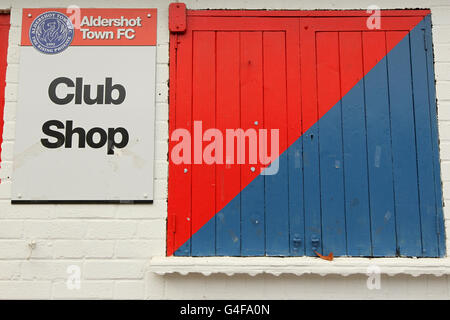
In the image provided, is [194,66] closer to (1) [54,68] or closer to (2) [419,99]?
(1) [54,68]

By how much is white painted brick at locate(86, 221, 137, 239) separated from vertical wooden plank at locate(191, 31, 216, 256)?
0.37 m

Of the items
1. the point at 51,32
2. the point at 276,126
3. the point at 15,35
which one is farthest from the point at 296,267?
the point at 15,35

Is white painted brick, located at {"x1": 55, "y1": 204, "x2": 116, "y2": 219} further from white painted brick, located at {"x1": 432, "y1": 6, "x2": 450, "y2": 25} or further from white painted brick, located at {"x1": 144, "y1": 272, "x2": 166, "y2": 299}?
white painted brick, located at {"x1": 432, "y1": 6, "x2": 450, "y2": 25}

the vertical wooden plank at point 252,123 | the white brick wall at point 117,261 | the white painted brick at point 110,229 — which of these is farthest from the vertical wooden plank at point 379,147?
the white painted brick at point 110,229

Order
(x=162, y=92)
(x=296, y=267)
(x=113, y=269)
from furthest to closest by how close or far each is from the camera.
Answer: (x=162, y=92), (x=113, y=269), (x=296, y=267)

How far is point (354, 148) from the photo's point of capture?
2.05 meters

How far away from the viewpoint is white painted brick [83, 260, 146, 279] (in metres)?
2.00

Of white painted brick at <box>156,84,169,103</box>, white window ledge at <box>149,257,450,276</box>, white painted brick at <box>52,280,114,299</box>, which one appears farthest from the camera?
white painted brick at <box>156,84,169,103</box>

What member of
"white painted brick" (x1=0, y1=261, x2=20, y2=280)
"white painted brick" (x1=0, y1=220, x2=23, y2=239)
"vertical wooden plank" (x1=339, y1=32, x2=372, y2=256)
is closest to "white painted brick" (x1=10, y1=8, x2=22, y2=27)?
"white painted brick" (x1=0, y1=220, x2=23, y2=239)

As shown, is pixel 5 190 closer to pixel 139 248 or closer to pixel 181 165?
pixel 139 248

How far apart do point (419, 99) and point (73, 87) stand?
208 centimetres

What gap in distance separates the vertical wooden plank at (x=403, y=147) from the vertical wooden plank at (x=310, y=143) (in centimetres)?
45

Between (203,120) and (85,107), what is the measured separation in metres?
0.71

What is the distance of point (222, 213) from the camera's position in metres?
2.03
